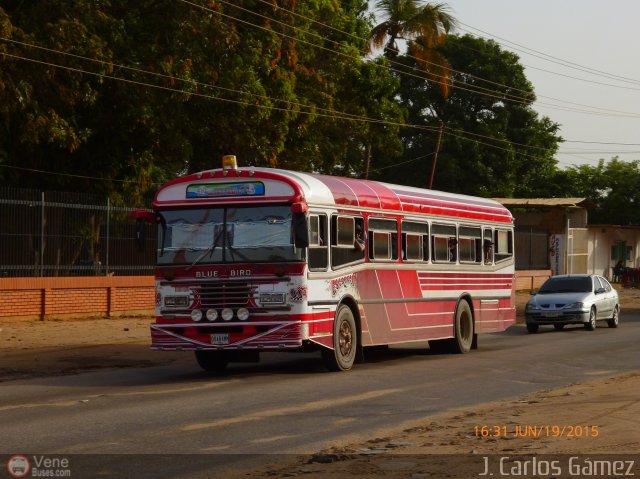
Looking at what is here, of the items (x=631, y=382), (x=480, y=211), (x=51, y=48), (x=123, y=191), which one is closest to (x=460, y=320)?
(x=480, y=211)

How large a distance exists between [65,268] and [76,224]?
111 centimetres

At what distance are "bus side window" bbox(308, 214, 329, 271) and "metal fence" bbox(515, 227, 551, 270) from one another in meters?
36.0

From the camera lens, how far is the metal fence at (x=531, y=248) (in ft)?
180

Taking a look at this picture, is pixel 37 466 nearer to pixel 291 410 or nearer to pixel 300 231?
pixel 291 410

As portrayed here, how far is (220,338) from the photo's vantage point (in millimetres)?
18141

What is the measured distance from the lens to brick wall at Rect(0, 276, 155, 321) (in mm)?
28331

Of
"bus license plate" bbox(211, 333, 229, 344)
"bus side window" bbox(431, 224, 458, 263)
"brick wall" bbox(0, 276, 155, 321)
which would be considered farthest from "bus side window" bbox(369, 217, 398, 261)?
"brick wall" bbox(0, 276, 155, 321)

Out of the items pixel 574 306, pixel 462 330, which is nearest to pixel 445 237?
pixel 462 330

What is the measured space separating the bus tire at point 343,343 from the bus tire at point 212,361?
6.26 ft

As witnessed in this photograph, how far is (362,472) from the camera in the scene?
9.62m

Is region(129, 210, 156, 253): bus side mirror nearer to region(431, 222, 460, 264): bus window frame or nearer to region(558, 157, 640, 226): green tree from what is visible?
region(431, 222, 460, 264): bus window frame

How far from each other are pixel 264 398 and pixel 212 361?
494cm

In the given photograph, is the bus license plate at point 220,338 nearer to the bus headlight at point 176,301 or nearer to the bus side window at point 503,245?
the bus headlight at point 176,301

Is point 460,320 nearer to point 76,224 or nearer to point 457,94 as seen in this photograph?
point 76,224
